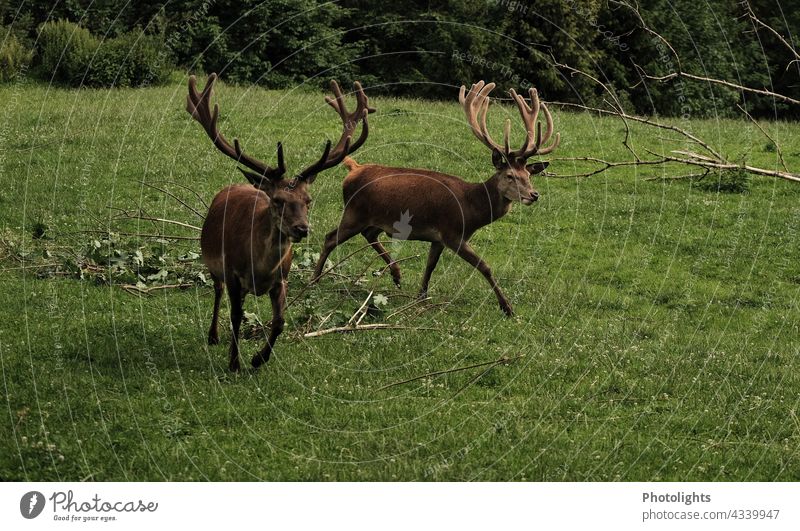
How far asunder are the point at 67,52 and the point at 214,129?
1938 centimetres

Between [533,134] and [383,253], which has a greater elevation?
[533,134]

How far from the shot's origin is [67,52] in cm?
2780

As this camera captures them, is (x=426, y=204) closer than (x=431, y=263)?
Yes

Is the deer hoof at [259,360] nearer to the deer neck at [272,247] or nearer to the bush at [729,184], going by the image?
the deer neck at [272,247]

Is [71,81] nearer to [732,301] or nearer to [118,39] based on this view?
[118,39]

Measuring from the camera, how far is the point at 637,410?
380 inches

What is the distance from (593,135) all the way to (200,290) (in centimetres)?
1313

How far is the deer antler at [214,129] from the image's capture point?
916cm

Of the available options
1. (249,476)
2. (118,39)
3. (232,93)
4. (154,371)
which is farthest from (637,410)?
(118,39)

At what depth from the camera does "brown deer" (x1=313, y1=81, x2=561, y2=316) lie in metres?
13.2

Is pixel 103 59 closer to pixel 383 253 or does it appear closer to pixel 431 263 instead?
pixel 383 253

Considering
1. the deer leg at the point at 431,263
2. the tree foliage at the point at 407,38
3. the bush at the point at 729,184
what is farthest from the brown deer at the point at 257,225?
the tree foliage at the point at 407,38

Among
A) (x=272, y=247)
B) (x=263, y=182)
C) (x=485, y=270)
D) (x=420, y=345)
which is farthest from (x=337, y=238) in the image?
(x=263, y=182)
